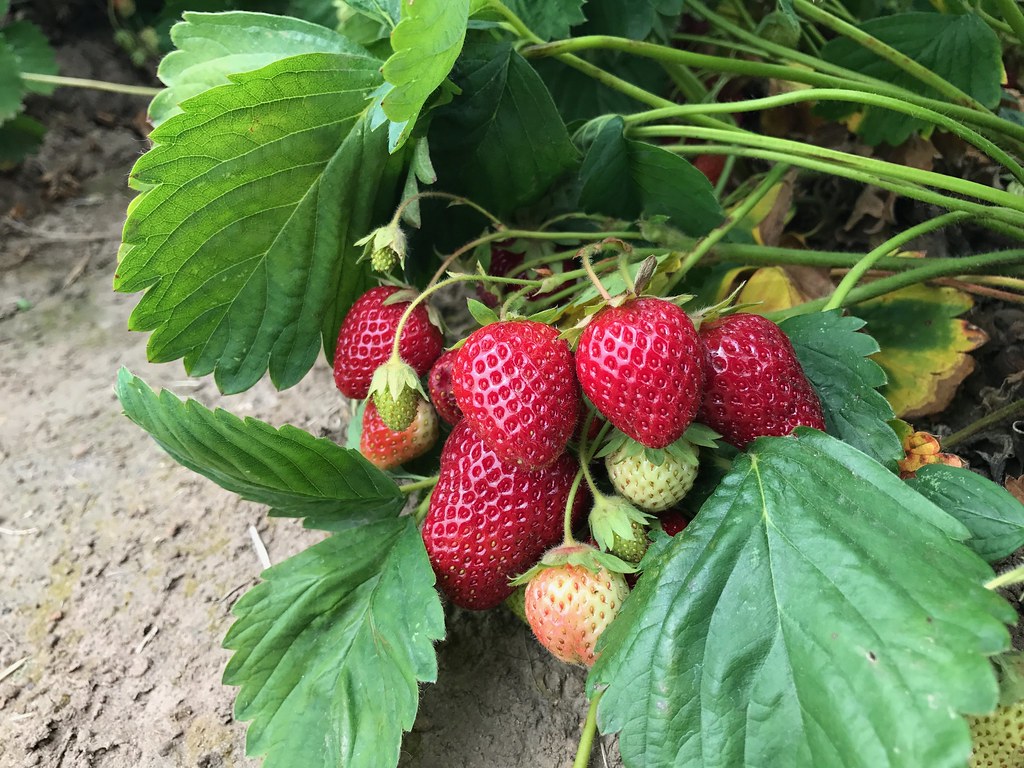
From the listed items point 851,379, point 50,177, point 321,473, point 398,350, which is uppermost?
point 851,379

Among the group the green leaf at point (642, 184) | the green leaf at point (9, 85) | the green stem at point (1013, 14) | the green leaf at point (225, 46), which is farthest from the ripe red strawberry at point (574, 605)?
the green leaf at point (9, 85)

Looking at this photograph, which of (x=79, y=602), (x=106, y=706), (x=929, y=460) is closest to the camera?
(x=929, y=460)

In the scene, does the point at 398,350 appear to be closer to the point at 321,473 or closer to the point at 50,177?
the point at 321,473

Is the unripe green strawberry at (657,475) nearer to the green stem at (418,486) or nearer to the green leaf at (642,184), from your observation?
the green stem at (418,486)

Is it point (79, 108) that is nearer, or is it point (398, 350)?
point (398, 350)

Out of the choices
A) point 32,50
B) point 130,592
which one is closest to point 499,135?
point 130,592

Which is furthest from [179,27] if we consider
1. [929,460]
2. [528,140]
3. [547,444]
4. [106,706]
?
[929,460]

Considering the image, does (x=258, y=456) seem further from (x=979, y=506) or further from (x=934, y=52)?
(x=934, y=52)
